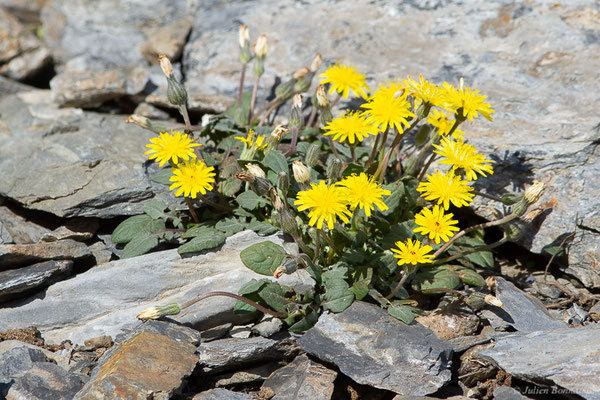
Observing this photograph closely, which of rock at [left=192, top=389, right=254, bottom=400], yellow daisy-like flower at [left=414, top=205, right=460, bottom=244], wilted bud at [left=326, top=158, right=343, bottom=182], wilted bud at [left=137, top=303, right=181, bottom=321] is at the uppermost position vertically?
wilted bud at [left=326, top=158, right=343, bottom=182]

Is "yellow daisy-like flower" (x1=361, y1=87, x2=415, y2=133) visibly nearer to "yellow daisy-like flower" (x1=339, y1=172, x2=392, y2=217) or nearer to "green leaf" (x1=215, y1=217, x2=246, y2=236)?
"yellow daisy-like flower" (x1=339, y1=172, x2=392, y2=217)

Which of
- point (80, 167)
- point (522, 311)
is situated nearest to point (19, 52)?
point (80, 167)

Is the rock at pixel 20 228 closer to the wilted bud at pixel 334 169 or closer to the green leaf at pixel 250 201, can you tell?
the green leaf at pixel 250 201

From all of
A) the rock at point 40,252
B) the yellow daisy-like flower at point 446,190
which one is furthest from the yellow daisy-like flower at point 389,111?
the rock at point 40,252

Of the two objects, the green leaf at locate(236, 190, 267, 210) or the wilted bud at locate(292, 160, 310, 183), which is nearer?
the wilted bud at locate(292, 160, 310, 183)

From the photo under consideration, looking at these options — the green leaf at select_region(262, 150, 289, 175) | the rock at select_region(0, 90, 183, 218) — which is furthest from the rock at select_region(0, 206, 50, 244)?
the green leaf at select_region(262, 150, 289, 175)
